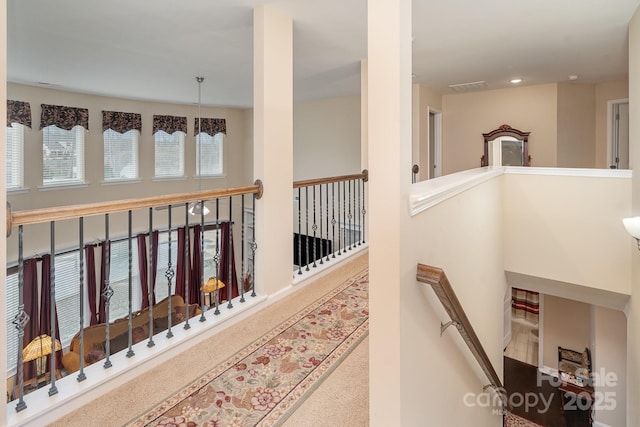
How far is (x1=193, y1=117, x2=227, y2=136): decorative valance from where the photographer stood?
27.3 ft

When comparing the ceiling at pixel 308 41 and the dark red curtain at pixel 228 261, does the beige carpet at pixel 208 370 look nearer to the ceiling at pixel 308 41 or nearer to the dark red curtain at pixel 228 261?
the dark red curtain at pixel 228 261

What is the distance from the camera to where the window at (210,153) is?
843 centimetres

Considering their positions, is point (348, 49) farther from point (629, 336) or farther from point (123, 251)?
point (123, 251)

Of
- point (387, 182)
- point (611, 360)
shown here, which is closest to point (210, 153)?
point (387, 182)

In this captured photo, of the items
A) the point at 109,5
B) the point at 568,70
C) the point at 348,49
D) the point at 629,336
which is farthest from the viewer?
the point at 568,70

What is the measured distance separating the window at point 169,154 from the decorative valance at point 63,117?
1.44m

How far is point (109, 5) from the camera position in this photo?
2928mm

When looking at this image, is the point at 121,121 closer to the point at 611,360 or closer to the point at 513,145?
the point at 513,145

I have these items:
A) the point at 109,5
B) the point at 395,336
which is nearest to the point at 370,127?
the point at 395,336

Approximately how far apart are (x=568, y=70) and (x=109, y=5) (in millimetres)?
5671

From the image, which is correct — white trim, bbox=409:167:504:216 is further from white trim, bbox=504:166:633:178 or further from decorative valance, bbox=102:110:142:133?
decorative valance, bbox=102:110:142:133

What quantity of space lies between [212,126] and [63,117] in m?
3.08

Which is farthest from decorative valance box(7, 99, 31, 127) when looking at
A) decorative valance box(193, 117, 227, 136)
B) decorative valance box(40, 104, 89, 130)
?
decorative valance box(193, 117, 227, 136)

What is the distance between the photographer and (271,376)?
6.63 feet
